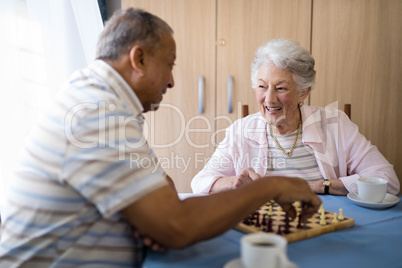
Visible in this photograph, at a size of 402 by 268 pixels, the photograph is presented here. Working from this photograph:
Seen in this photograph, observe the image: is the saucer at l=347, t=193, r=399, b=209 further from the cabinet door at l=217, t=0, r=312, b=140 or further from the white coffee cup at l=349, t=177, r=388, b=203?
the cabinet door at l=217, t=0, r=312, b=140

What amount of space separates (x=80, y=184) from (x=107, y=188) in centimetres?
8

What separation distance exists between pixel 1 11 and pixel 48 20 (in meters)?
0.30

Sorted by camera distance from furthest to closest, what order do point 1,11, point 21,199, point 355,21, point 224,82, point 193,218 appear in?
point 224,82 < point 355,21 < point 1,11 < point 21,199 < point 193,218

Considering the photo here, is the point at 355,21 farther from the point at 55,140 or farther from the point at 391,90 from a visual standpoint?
the point at 55,140

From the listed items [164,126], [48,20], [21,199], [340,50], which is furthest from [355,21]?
[21,199]

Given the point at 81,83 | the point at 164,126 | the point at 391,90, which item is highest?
the point at 81,83

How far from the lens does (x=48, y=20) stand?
216 cm

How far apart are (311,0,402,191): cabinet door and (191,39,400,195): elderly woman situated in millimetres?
733

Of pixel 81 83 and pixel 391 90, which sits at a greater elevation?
pixel 81 83

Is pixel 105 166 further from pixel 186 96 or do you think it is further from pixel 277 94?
pixel 186 96

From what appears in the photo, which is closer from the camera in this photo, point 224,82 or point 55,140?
point 55,140

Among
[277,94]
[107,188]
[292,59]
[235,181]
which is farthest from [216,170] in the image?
[107,188]

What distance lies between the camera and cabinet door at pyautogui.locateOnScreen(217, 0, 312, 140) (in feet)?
9.18

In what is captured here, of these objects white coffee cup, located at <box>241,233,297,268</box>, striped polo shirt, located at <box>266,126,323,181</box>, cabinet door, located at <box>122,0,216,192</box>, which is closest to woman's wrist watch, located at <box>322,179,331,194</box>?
striped polo shirt, located at <box>266,126,323,181</box>
